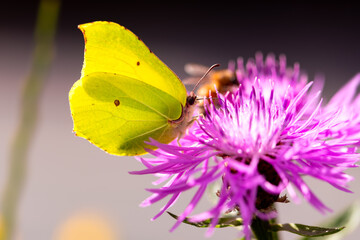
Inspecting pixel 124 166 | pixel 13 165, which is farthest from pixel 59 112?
pixel 13 165

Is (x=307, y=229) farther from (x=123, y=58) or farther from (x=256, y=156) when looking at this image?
(x=123, y=58)

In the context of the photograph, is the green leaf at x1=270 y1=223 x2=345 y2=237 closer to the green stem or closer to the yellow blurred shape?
the green stem

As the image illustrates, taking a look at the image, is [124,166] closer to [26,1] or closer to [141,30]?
[141,30]

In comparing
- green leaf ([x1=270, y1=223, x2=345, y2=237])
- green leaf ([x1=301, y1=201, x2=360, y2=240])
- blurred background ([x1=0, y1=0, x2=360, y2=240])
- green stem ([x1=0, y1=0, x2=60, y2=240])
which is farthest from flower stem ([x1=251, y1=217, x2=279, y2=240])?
blurred background ([x1=0, y1=0, x2=360, y2=240])

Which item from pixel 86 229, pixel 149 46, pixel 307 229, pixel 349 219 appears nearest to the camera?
pixel 307 229

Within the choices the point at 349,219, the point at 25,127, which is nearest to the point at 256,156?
the point at 349,219

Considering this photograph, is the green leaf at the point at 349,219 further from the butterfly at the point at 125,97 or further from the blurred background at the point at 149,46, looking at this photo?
the blurred background at the point at 149,46
